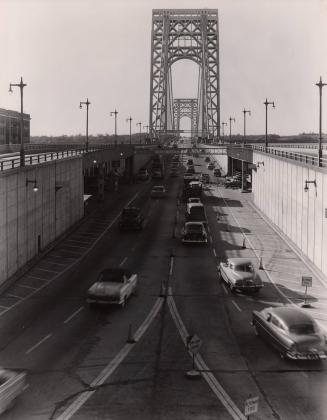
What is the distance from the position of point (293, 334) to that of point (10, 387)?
9594mm

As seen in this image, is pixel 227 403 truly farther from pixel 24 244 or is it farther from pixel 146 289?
pixel 24 244

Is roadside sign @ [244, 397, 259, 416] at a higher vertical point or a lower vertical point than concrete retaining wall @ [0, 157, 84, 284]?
lower

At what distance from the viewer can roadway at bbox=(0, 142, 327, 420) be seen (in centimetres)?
1630

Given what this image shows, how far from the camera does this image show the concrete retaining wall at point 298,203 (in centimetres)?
3250

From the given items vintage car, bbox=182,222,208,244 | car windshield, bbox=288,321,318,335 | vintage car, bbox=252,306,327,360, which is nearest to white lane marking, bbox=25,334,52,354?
vintage car, bbox=252,306,327,360

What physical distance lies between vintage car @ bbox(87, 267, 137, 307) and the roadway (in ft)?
1.66

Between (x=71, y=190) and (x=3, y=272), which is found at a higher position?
(x=71, y=190)

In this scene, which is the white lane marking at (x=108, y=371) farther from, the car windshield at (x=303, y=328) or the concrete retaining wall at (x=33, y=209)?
the concrete retaining wall at (x=33, y=209)

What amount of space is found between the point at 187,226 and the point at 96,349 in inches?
937

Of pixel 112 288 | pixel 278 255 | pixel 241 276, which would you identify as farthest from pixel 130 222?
pixel 112 288

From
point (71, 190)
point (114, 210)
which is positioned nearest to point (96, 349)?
point (71, 190)

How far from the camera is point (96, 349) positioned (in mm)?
21047

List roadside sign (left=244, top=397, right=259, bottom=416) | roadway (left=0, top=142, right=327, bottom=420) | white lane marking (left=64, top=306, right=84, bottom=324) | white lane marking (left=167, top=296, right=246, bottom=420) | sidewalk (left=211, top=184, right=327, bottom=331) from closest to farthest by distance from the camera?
1. roadside sign (left=244, top=397, right=259, bottom=416)
2. white lane marking (left=167, top=296, right=246, bottom=420)
3. roadway (left=0, top=142, right=327, bottom=420)
4. white lane marking (left=64, top=306, right=84, bottom=324)
5. sidewalk (left=211, top=184, right=327, bottom=331)

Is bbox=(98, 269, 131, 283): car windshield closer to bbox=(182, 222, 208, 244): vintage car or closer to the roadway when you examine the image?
the roadway
